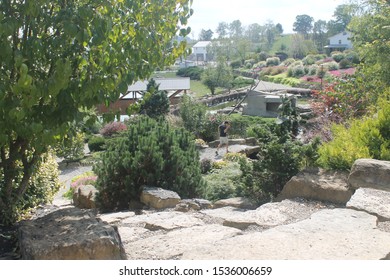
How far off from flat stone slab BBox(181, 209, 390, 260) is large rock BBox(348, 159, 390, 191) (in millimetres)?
902

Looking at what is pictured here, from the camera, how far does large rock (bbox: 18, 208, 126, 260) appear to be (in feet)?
10.1

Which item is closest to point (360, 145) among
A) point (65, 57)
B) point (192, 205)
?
point (192, 205)

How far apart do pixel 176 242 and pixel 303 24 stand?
79.1 metres

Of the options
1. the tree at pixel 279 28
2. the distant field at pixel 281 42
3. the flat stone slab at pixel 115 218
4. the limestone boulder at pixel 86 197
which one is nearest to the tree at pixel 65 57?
the flat stone slab at pixel 115 218

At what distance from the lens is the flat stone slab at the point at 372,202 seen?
418 centimetres

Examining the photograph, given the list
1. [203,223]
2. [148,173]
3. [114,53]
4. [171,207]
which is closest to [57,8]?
[114,53]

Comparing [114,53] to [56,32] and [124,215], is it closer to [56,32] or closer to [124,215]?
[56,32]

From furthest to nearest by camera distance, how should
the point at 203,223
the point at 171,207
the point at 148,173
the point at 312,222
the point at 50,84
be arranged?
the point at 148,173
the point at 171,207
the point at 203,223
the point at 312,222
the point at 50,84

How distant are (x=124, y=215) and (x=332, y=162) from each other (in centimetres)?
231

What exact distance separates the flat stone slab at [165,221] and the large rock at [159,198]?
0.90 meters

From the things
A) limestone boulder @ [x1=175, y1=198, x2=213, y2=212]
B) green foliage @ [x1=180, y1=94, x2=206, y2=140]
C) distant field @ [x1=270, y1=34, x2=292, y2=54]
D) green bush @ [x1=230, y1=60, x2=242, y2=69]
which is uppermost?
distant field @ [x1=270, y1=34, x2=292, y2=54]

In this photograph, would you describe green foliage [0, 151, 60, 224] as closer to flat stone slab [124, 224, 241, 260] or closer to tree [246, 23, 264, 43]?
flat stone slab [124, 224, 241, 260]

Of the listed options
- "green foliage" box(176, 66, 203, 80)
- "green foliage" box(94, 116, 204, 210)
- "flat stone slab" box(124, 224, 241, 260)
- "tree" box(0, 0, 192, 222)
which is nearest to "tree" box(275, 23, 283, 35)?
"green foliage" box(176, 66, 203, 80)

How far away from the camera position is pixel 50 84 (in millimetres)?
3049
